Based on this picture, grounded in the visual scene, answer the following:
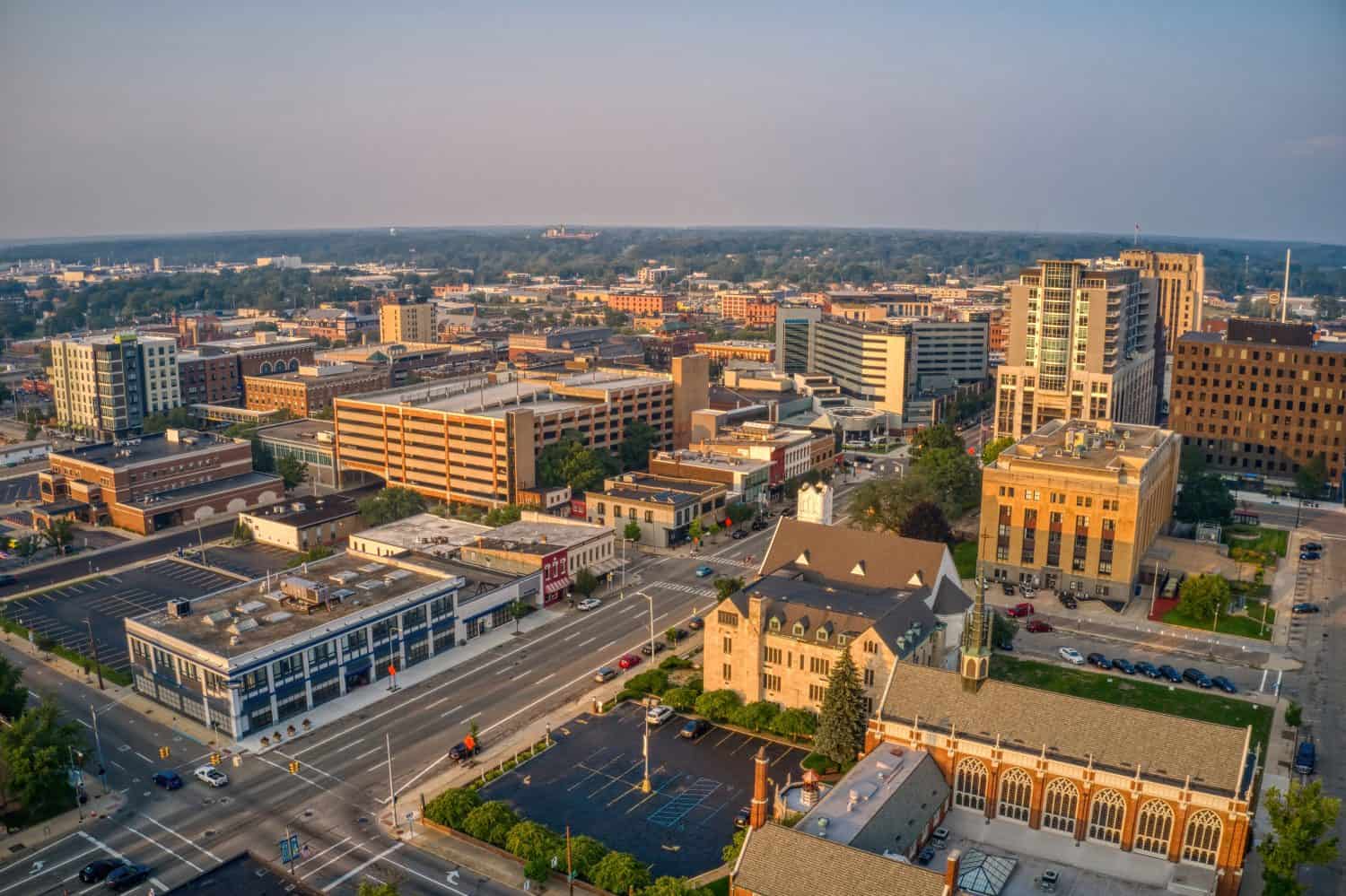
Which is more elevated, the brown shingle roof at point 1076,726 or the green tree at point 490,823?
the brown shingle roof at point 1076,726

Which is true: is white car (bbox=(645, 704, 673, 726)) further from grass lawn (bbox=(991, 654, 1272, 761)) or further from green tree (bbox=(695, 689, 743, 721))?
grass lawn (bbox=(991, 654, 1272, 761))

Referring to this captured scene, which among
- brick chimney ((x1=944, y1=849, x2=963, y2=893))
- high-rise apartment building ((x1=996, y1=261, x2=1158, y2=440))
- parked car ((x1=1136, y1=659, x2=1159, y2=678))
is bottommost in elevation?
parked car ((x1=1136, y1=659, x2=1159, y2=678))

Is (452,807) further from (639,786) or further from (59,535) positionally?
(59,535)

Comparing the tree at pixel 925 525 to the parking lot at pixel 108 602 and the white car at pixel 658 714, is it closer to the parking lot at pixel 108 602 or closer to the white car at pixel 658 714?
the white car at pixel 658 714

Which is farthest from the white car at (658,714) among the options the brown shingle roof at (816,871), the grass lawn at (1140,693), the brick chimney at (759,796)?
the grass lawn at (1140,693)

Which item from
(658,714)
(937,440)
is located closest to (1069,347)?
(937,440)

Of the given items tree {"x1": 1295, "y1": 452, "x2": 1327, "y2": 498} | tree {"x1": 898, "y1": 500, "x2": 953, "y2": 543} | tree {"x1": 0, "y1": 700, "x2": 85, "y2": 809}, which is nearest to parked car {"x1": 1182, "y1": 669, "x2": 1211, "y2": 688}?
tree {"x1": 898, "y1": 500, "x2": 953, "y2": 543}
